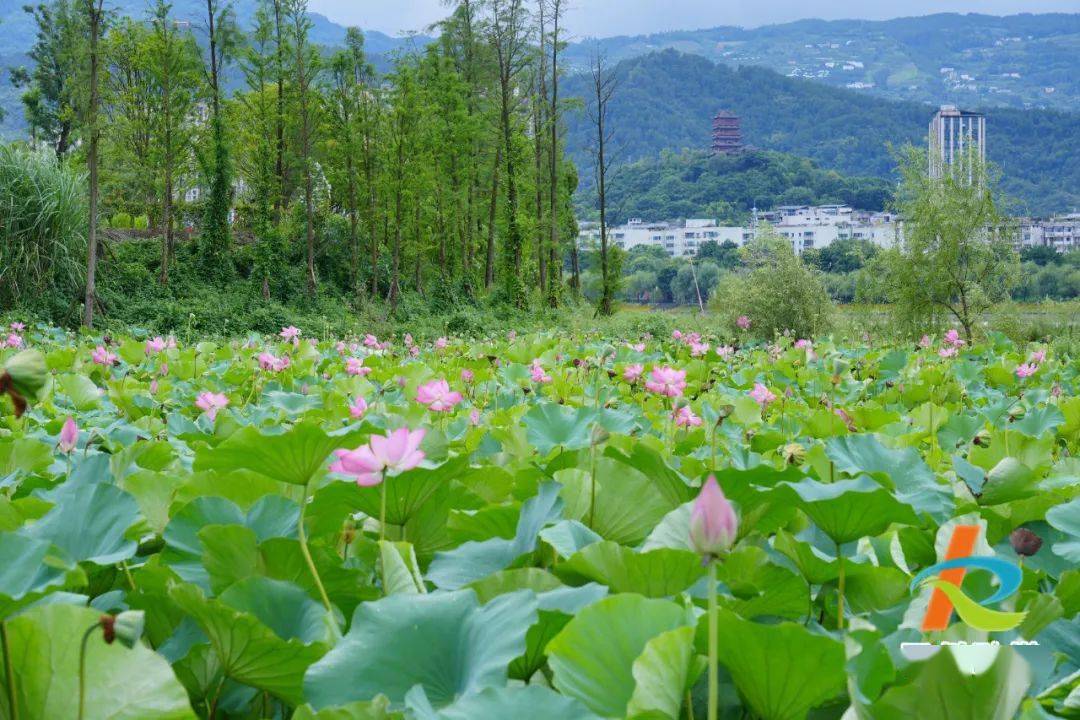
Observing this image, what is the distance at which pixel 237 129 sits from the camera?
77.3 ft

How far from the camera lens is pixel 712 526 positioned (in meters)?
0.43

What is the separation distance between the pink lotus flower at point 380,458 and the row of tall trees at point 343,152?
15187 mm

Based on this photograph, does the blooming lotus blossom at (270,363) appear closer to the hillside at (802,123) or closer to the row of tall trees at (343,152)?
the row of tall trees at (343,152)

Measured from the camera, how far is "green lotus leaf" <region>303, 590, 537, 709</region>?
518 millimetres

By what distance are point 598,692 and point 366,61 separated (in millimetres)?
22295

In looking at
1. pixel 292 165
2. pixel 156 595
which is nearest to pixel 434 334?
pixel 292 165

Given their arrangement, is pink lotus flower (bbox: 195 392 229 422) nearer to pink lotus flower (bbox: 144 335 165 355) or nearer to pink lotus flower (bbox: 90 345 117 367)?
pink lotus flower (bbox: 90 345 117 367)

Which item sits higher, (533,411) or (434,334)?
(533,411)

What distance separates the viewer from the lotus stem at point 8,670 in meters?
0.50

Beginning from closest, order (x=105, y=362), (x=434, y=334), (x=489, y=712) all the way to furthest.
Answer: (x=489, y=712), (x=105, y=362), (x=434, y=334)

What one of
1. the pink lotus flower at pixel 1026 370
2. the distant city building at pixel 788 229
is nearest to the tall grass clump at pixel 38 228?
the pink lotus flower at pixel 1026 370

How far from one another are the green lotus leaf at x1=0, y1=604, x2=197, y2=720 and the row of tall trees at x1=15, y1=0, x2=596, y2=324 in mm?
15314

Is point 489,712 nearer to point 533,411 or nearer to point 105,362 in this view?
point 533,411

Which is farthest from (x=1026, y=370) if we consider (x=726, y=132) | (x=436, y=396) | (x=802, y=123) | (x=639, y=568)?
(x=802, y=123)
